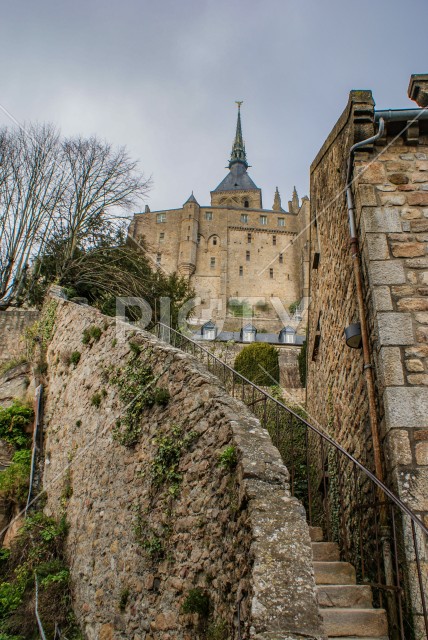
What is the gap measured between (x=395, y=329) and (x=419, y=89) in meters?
3.19

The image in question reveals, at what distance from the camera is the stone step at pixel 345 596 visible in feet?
14.9

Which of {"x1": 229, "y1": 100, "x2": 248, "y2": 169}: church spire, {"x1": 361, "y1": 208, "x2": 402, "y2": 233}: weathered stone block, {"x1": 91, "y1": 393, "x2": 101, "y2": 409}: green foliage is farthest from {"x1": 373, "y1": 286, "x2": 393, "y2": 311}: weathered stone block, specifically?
{"x1": 229, "y1": 100, "x2": 248, "y2": 169}: church spire

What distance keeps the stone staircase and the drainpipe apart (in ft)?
3.38

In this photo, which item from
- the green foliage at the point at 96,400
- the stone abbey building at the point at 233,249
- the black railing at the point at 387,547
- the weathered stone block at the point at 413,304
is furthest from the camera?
the stone abbey building at the point at 233,249

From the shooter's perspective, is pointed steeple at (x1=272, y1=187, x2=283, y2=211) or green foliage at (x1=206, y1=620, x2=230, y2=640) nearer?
green foliage at (x1=206, y1=620, x2=230, y2=640)

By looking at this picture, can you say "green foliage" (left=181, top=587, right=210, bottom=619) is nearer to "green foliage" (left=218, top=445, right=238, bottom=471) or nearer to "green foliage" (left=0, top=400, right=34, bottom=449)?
"green foliage" (left=218, top=445, right=238, bottom=471)

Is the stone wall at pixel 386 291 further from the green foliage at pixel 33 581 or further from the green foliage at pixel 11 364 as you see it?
the green foliage at pixel 11 364

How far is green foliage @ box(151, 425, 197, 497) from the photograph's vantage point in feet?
15.8

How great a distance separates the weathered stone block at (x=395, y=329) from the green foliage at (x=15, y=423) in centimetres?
722

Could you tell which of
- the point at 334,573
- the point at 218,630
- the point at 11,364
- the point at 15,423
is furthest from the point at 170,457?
the point at 11,364

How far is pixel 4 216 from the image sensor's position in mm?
16828

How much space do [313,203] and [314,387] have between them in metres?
3.41

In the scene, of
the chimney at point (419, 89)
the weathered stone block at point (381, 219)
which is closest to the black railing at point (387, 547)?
the weathered stone block at point (381, 219)

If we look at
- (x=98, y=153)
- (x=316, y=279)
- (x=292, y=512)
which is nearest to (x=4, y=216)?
(x=98, y=153)
